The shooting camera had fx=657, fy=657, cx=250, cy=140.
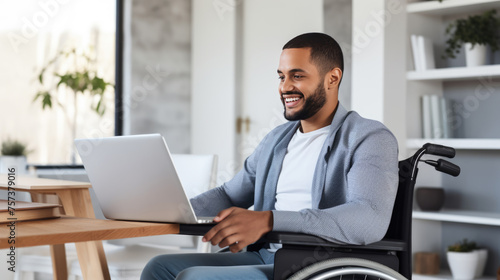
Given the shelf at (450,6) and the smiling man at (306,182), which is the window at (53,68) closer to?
the shelf at (450,6)

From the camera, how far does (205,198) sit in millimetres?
1919

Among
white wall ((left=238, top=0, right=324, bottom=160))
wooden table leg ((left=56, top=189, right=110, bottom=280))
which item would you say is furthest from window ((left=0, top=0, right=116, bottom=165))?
wooden table leg ((left=56, top=189, right=110, bottom=280))

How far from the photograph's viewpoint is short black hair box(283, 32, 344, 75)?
1.86 metres

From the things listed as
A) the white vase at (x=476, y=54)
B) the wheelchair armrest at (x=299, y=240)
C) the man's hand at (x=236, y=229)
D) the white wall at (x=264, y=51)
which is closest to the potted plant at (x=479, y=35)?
the white vase at (x=476, y=54)

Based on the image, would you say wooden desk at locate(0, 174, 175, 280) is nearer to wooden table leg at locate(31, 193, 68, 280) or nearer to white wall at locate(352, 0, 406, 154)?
wooden table leg at locate(31, 193, 68, 280)

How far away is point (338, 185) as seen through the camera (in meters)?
1.73

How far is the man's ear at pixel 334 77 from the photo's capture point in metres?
1.89

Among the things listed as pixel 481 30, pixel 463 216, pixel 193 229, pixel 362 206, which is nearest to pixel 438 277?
pixel 463 216

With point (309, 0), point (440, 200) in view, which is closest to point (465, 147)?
point (440, 200)

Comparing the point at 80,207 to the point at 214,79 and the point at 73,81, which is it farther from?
the point at 214,79

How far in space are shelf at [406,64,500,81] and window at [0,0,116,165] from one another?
2089 millimetres

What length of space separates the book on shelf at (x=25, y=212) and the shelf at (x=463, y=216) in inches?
92.1

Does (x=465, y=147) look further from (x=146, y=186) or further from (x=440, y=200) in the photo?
(x=146, y=186)

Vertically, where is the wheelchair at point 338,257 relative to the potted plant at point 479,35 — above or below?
below
